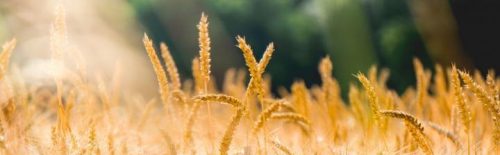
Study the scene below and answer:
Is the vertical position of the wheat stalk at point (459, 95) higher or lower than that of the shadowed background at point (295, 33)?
lower

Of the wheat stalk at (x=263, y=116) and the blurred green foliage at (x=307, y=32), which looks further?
the blurred green foliage at (x=307, y=32)

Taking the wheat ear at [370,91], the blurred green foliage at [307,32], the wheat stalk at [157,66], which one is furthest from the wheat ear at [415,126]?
the blurred green foliage at [307,32]

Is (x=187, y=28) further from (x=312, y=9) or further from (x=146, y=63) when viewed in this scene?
(x=312, y=9)

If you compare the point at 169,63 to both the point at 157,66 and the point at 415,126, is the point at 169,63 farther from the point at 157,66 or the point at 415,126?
the point at 415,126

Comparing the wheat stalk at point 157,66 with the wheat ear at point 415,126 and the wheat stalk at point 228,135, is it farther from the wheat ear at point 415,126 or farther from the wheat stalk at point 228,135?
the wheat ear at point 415,126

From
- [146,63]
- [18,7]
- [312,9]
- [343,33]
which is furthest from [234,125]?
[146,63]

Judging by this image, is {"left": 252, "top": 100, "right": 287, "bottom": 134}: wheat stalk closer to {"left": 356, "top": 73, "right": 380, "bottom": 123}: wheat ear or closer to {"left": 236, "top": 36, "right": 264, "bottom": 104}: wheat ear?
{"left": 236, "top": 36, "right": 264, "bottom": 104}: wheat ear

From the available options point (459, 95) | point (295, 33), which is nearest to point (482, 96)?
point (459, 95)

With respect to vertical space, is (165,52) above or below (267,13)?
below

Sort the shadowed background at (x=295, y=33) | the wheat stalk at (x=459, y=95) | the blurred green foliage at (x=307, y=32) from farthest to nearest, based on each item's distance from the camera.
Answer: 1. the blurred green foliage at (x=307, y=32)
2. the shadowed background at (x=295, y=33)
3. the wheat stalk at (x=459, y=95)

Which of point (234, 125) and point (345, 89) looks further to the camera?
point (345, 89)

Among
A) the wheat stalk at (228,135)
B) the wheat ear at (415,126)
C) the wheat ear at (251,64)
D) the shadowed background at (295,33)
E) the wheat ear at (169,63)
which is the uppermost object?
the shadowed background at (295,33)
